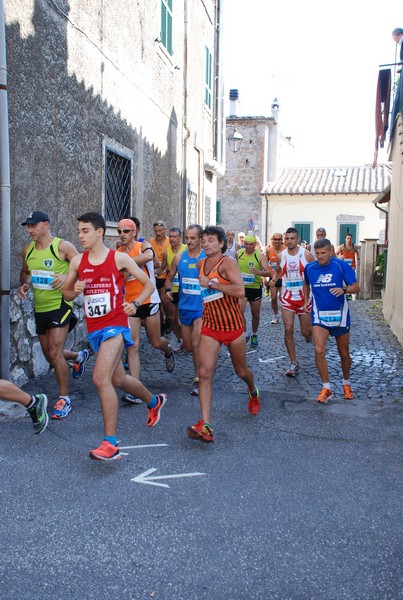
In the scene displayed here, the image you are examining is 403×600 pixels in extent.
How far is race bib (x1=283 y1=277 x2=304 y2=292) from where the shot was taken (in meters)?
8.21

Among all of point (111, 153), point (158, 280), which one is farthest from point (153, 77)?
point (158, 280)

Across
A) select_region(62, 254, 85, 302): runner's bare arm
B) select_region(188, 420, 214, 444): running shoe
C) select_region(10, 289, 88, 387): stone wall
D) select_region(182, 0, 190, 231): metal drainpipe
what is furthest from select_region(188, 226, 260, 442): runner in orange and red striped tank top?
select_region(182, 0, 190, 231): metal drainpipe

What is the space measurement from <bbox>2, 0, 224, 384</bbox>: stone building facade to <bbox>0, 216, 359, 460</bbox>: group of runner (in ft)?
3.13

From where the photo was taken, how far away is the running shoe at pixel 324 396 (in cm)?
673

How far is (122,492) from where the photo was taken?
4180 mm

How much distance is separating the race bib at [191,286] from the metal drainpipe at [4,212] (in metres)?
1.98

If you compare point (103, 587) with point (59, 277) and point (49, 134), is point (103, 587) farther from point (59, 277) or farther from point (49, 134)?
point (49, 134)

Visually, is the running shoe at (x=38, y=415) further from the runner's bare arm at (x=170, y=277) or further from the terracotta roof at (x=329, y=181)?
the terracotta roof at (x=329, y=181)

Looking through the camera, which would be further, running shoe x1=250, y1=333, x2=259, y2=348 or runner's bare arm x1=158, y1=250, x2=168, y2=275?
running shoe x1=250, y1=333, x2=259, y2=348

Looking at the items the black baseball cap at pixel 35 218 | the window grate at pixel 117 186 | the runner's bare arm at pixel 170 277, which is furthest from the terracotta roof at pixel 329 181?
the black baseball cap at pixel 35 218

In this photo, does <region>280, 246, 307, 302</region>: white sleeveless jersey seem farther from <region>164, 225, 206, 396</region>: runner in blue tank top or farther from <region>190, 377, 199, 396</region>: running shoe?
<region>190, 377, 199, 396</region>: running shoe

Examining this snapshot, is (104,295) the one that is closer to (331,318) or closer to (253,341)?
(331,318)

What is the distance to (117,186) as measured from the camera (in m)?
10.7

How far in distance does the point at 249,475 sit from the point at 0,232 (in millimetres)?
3691
